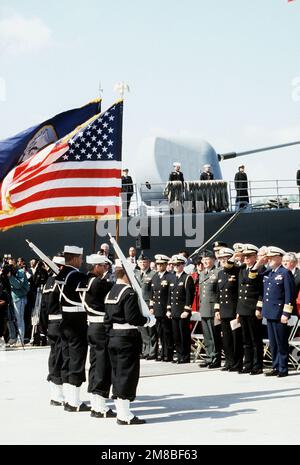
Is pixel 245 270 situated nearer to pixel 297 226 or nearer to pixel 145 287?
pixel 145 287

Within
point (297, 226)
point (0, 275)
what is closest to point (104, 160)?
point (0, 275)

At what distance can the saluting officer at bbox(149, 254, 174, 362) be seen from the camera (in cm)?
1479

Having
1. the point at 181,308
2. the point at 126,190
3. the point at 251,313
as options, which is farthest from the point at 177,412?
the point at 126,190

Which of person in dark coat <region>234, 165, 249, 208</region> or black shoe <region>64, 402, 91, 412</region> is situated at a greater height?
person in dark coat <region>234, 165, 249, 208</region>

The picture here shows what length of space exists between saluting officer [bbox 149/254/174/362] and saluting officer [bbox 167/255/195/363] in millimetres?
295

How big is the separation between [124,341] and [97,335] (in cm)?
72

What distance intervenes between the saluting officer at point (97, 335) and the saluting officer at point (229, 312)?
3.85 metres

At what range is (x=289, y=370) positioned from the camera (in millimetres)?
12969

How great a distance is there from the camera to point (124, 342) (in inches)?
346

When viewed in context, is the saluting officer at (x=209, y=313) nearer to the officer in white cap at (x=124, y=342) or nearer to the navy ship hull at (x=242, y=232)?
the officer in white cap at (x=124, y=342)

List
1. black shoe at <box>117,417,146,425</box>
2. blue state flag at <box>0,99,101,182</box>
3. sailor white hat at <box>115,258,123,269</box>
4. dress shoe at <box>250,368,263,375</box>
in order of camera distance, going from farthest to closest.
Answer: dress shoe at <box>250,368,263,375</box> < blue state flag at <box>0,99,101,182</box> < sailor white hat at <box>115,258,123,269</box> < black shoe at <box>117,417,146,425</box>

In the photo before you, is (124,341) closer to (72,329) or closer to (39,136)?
(72,329)

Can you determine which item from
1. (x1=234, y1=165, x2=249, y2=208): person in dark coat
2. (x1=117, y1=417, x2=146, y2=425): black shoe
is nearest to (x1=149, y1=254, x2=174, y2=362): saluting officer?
(x1=117, y1=417, x2=146, y2=425): black shoe

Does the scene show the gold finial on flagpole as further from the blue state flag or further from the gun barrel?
the gun barrel
